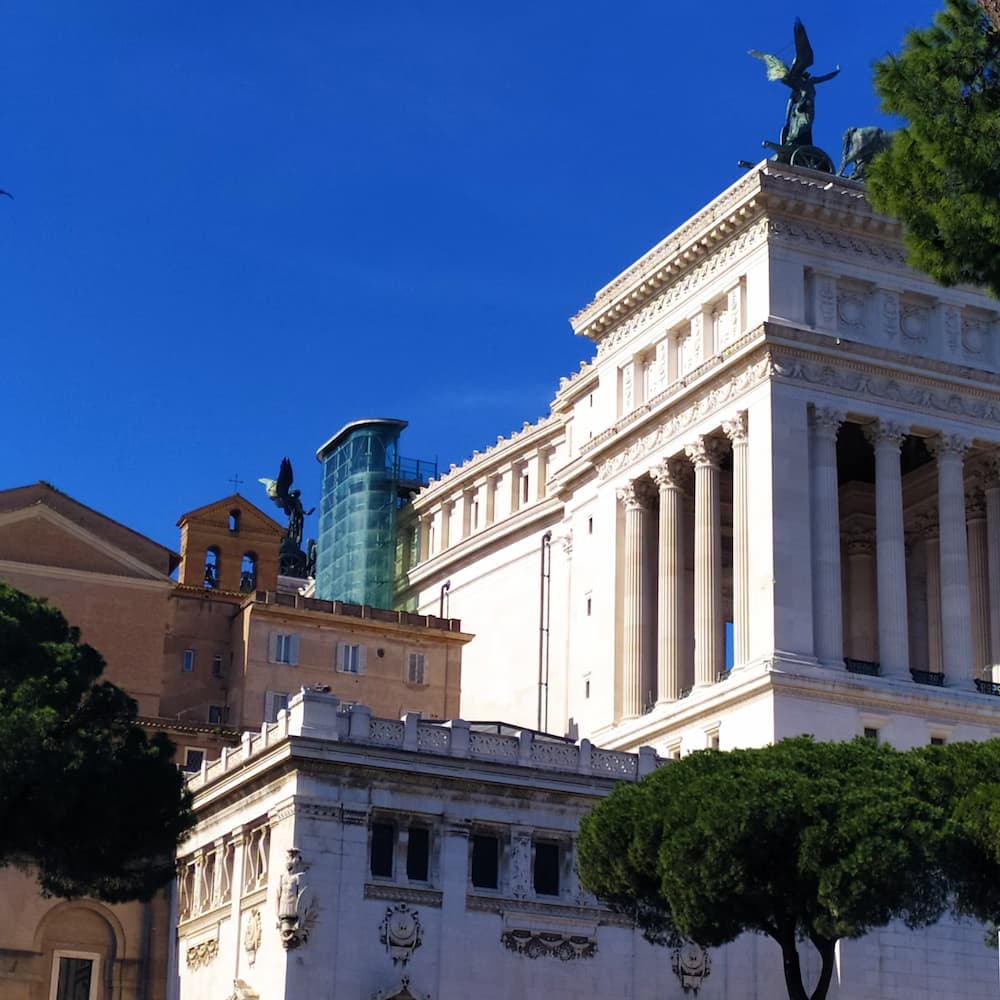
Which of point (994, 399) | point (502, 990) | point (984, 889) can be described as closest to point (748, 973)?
point (502, 990)

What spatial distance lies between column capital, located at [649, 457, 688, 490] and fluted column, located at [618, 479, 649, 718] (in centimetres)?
200

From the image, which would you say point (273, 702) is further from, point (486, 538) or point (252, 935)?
point (252, 935)

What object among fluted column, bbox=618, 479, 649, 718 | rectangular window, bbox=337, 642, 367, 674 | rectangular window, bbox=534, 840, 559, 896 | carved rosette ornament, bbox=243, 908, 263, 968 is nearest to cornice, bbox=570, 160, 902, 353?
fluted column, bbox=618, 479, 649, 718

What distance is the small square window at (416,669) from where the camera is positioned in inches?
3391

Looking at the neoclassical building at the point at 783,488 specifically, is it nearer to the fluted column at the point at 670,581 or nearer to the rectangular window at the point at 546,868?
the fluted column at the point at 670,581

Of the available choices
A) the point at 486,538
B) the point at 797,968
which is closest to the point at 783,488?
the point at 797,968

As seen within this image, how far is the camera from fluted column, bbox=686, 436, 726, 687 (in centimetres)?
7331

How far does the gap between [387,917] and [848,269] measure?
31.7 metres

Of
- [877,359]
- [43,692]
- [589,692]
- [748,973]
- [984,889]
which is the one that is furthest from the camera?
[589,692]

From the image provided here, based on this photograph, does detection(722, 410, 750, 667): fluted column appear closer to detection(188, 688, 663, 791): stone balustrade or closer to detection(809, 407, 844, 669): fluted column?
detection(809, 407, 844, 669): fluted column

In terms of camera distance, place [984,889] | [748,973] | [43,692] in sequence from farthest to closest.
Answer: [748,973]
[43,692]
[984,889]

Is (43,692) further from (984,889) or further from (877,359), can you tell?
(877,359)

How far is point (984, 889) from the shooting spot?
4878 centimetres

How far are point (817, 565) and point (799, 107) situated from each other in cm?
2032
